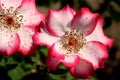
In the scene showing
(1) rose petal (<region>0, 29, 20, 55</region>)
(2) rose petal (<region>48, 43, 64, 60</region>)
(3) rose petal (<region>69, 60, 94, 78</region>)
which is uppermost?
(1) rose petal (<region>0, 29, 20, 55</region>)

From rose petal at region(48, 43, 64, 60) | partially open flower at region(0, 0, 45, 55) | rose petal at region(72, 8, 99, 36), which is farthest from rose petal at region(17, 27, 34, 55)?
rose petal at region(72, 8, 99, 36)

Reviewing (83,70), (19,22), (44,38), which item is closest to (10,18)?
(19,22)

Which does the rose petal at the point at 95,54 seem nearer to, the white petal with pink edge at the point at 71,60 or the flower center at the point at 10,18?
the white petal with pink edge at the point at 71,60

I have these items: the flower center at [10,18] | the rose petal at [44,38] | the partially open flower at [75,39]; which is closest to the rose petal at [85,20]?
the partially open flower at [75,39]

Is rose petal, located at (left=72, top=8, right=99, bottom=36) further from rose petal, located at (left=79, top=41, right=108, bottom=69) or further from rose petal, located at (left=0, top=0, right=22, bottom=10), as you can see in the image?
rose petal, located at (left=0, top=0, right=22, bottom=10)

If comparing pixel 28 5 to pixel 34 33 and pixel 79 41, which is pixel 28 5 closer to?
pixel 34 33

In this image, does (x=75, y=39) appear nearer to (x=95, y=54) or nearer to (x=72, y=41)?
(x=72, y=41)
